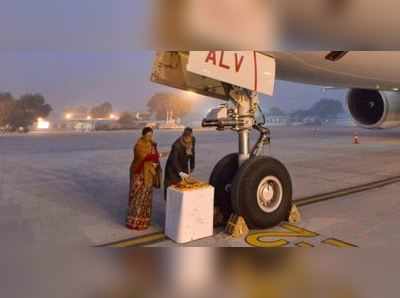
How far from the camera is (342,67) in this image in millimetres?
5809

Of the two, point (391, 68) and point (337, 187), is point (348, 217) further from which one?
point (391, 68)

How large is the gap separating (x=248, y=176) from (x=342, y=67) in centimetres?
281

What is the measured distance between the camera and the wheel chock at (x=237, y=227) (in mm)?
4324

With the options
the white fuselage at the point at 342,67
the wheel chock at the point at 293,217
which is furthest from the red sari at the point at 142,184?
the white fuselage at the point at 342,67

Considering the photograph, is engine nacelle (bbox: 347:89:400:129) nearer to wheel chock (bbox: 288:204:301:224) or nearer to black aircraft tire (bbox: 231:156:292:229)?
→ wheel chock (bbox: 288:204:301:224)

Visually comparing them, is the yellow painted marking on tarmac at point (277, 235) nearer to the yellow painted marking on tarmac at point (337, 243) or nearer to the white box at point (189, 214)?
the yellow painted marking on tarmac at point (337, 243)

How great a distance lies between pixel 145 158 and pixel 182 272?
2.12 meters

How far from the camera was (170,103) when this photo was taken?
71312 mm

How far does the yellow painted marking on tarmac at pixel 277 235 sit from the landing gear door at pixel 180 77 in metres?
2.10

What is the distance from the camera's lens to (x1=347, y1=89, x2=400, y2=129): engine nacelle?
55.1ft

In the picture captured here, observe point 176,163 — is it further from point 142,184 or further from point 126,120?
point 126,120

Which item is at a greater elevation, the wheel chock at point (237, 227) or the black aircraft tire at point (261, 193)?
the black aircraft tire at point (261, 193)

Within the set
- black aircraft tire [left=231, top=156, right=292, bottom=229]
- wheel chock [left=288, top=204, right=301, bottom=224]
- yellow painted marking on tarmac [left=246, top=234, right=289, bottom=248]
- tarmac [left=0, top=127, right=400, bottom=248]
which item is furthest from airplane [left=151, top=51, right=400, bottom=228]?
tarmac [left=0, top=127, right=400, bottom=248]

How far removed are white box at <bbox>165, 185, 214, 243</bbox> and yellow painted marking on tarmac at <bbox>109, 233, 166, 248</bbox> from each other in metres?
0.12
